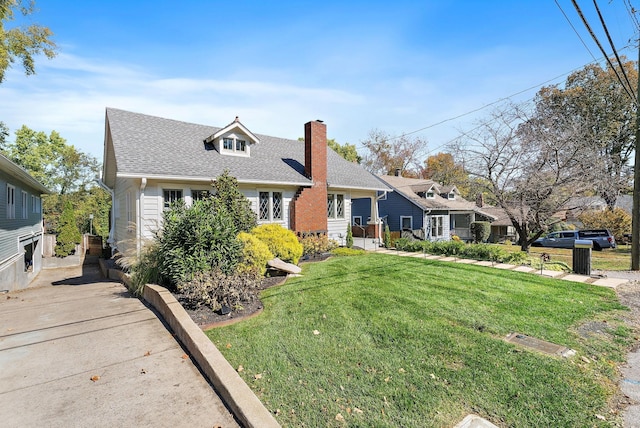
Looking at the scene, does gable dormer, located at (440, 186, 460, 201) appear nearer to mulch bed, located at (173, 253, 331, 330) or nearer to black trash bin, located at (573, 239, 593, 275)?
black trash bin, located at (573, 239, 593, 275)

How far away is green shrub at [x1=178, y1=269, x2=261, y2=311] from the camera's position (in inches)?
215

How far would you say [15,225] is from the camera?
13008 mm

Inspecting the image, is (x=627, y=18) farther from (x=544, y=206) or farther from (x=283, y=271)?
(x=283, y=271)

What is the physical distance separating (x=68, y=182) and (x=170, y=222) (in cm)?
3711

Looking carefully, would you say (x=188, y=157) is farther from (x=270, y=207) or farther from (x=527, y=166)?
(x=527, y=166)

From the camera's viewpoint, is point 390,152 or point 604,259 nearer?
point 604,259

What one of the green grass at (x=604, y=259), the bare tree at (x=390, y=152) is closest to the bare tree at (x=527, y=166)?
the green grass at (x=604, y=259)

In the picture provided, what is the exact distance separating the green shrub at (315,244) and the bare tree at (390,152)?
90.3 feet

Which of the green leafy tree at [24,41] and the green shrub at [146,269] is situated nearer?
the green shrub at [146,269]

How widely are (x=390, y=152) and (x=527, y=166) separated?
25.2 m

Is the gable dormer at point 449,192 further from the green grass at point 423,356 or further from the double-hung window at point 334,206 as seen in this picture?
the green grass at point 423,356

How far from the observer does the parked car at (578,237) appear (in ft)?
77.7

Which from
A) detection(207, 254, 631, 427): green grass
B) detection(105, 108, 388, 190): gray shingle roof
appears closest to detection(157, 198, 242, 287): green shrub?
detection(207, 254, 631, 427): green grass

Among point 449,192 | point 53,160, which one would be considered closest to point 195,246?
point 449,192
